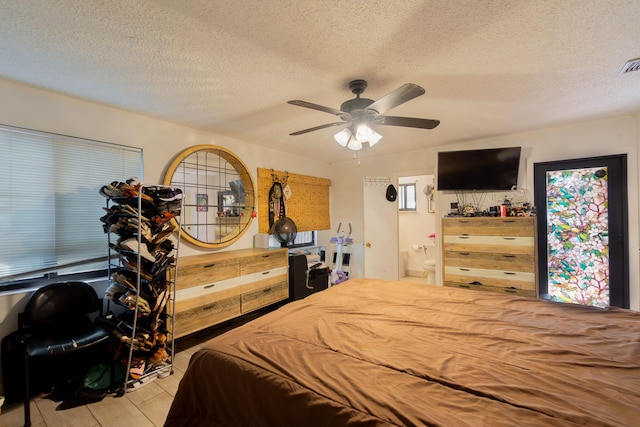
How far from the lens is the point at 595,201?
10.5ft

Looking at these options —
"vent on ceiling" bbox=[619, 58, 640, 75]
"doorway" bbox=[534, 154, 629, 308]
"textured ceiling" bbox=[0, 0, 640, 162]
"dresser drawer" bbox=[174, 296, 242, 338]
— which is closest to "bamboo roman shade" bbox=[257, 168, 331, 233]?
"dresser drawer" bbox=[174, 296, 242, 338]

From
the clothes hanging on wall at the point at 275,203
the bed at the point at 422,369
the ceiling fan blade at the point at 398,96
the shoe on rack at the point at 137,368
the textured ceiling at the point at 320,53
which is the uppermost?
the textured ceiling at the point at 320,53

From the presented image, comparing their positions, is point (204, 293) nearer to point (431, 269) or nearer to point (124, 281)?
point (124, 281)

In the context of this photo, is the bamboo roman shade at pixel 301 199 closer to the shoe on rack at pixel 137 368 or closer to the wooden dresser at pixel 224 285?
the wooden dresser at pixel 224 285

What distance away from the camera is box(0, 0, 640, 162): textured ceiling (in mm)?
1411

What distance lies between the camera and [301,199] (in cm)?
467

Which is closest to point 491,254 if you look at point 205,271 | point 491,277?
point 491,277

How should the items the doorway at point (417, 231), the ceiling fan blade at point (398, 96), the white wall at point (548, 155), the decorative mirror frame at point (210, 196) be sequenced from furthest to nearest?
the doorway at point (417, 231) → the decorative mirror frame at point (210, 196) → the white wall at point (548, 155) → the ceiling fan blade at point (398, 96)

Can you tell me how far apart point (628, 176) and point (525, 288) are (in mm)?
1595

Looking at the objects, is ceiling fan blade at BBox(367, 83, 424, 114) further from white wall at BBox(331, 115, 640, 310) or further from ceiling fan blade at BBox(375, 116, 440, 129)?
white wall at BBox(331, 115, 640, 310)

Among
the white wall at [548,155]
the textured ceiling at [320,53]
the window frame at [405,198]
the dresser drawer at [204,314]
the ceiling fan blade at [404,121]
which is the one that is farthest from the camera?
the window frame at [405,198]

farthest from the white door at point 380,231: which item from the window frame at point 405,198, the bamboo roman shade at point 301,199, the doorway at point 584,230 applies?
the doorway at point 584,230

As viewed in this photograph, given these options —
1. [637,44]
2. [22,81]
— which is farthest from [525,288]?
[22,81]

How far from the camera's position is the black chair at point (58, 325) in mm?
1857
